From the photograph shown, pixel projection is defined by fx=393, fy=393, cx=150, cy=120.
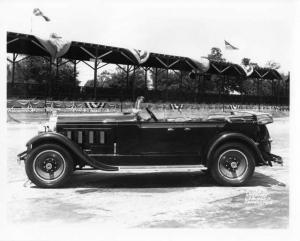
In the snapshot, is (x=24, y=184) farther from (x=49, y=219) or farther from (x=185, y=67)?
(x=185, y=67)

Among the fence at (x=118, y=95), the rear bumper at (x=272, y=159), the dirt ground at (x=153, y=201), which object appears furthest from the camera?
the fence at (x=118, y=95)

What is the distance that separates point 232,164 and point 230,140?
1.30 ft

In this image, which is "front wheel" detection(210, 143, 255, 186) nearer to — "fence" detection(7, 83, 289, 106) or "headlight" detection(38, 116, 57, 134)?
"headlight" detection(38, 116, 57, 134)

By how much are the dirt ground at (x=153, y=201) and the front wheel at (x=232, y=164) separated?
0.51 feet

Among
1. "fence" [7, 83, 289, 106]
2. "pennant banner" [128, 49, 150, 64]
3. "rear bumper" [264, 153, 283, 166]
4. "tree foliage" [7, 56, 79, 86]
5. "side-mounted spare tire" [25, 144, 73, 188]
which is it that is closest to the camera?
"side-mounted spare tire" [25, 144, 73, 188]

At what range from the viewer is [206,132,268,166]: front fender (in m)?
6.38

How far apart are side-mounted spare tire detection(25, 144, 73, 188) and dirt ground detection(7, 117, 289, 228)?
165 millimetres

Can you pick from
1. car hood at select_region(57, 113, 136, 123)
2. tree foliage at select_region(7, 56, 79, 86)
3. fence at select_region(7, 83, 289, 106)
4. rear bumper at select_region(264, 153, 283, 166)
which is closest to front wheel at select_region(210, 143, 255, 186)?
rear bumper at select_region(264, 153, 283, 166)

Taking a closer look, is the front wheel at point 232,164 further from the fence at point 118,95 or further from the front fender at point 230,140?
the fence at point 118,95

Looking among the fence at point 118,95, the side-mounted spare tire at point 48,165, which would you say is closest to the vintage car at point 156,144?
the side-mounted spare tire at point 48,165

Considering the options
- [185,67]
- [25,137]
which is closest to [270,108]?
[185,67]

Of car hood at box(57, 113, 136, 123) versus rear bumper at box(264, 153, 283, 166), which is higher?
car hood at box(57, 113, 136, 123)

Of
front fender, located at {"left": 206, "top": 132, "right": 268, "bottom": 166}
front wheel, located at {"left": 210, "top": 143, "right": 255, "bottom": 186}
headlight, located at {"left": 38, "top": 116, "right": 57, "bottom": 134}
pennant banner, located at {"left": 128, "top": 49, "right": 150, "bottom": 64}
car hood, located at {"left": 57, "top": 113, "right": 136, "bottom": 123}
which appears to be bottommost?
front wheel, located at {"left": 210, "top": 143, "right": 255, "bottom": 186}

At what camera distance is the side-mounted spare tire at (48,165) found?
618 cm
